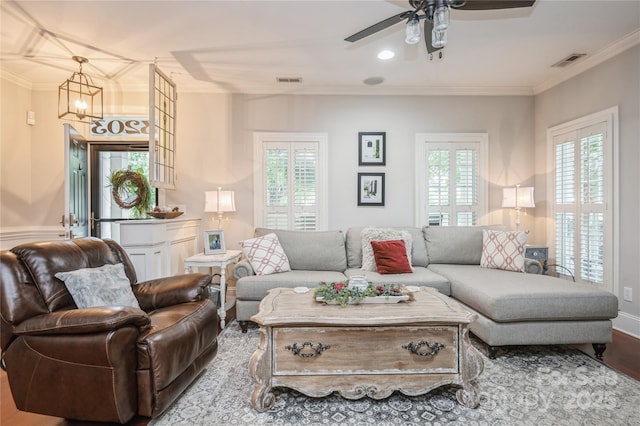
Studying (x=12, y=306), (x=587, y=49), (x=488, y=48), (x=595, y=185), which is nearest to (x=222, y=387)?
(x=12, y=306)

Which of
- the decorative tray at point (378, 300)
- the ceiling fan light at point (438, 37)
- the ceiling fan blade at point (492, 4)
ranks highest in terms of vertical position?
the ceiling fan blade at point (492, 4)

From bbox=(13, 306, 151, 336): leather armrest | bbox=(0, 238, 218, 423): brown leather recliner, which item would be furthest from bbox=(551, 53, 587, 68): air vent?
bbox=(13, 306, 151, 336): leather armrest

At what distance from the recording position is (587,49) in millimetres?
3291

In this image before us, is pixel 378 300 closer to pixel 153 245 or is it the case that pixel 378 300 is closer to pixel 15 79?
pixel 153 245

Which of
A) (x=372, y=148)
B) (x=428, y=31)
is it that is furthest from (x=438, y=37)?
(x=372, y=148)

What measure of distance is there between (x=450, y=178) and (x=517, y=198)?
83 centimetres

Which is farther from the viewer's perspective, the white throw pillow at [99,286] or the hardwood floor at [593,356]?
the white throw pillow at [99,286]

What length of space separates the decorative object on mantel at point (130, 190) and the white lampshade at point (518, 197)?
4.73m

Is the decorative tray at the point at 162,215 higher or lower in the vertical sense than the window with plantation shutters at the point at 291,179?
lower

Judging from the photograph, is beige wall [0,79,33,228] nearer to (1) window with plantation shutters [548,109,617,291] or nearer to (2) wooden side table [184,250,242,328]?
(2) wooden side table [184,250,242,328]

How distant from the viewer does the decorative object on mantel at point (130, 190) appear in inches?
169

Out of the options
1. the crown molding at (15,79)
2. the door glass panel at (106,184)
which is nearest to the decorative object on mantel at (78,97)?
the crown molding at (15,79)

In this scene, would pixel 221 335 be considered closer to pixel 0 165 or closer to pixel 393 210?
pixel 393 210

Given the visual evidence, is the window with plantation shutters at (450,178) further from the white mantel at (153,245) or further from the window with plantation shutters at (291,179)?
the white mantel at (153,245)
